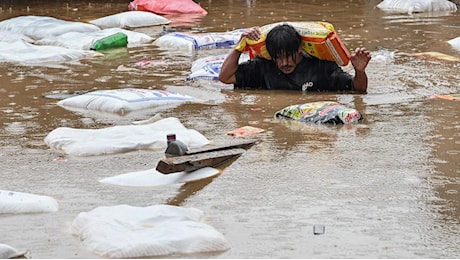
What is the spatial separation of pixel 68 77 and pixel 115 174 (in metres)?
3.19

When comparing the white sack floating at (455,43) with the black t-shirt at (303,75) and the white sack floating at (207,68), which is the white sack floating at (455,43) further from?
the black t-shirt at (303,75)

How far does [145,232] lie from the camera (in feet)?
12.5

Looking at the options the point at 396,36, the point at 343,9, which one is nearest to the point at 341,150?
Answer: the point at 396,36

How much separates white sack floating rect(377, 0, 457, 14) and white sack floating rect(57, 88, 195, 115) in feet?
21.9

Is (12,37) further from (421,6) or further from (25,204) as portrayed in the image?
(25,204)

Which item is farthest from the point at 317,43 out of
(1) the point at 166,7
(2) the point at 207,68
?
(1) the point at 166,7

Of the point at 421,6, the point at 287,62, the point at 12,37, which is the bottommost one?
the point at 421,6

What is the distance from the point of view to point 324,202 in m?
4.32

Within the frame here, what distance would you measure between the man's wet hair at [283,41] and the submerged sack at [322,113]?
711 millimetres

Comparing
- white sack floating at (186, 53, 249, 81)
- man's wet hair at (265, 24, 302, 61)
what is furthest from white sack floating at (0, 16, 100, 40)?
man's wet hair at (265, 24, 302, 61)

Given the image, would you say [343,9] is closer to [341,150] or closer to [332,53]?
[332,53]

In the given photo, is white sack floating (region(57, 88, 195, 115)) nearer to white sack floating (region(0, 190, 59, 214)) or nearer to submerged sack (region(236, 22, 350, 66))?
submerged sack (region(236, 22, 350, 66))

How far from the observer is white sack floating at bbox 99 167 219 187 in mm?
4688

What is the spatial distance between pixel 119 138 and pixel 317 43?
6.38ft
